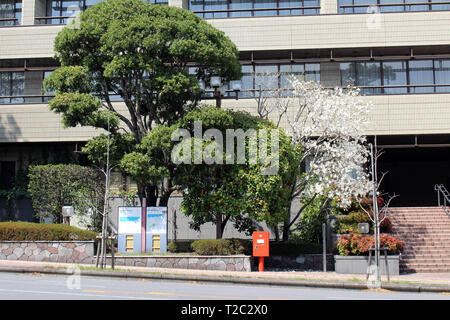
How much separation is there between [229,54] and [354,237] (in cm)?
844

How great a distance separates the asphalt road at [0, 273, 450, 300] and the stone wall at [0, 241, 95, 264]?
347 cm

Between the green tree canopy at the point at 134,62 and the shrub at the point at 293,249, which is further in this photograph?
the shrub at the point at 293,249

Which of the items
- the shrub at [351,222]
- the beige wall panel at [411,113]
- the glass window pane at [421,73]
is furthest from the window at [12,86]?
the glass window pane at [421,73]

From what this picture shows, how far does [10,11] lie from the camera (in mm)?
31891

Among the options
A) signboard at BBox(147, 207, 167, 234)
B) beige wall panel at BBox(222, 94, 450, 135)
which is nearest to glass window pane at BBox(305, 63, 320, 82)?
beige wall panel at BBox(222, 94, 450, 135)

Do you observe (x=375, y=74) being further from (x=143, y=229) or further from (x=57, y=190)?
(x=57, y=190)

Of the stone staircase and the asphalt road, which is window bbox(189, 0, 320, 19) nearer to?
the stone staircase

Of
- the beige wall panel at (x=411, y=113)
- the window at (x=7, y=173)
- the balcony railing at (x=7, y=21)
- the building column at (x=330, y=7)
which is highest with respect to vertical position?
the balcony railing at (x=7, y=21)

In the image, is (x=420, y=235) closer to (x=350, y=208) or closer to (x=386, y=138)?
(x=350, y=208)

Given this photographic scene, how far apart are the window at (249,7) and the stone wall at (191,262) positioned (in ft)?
51.5

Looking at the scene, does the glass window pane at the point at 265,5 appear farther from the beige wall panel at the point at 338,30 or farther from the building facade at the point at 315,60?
the beige wall panel at the point at 338,30

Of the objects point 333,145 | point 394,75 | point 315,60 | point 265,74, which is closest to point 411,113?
point 394,75

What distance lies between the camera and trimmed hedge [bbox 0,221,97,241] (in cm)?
2094

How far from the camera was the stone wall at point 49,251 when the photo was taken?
67.1 feet
